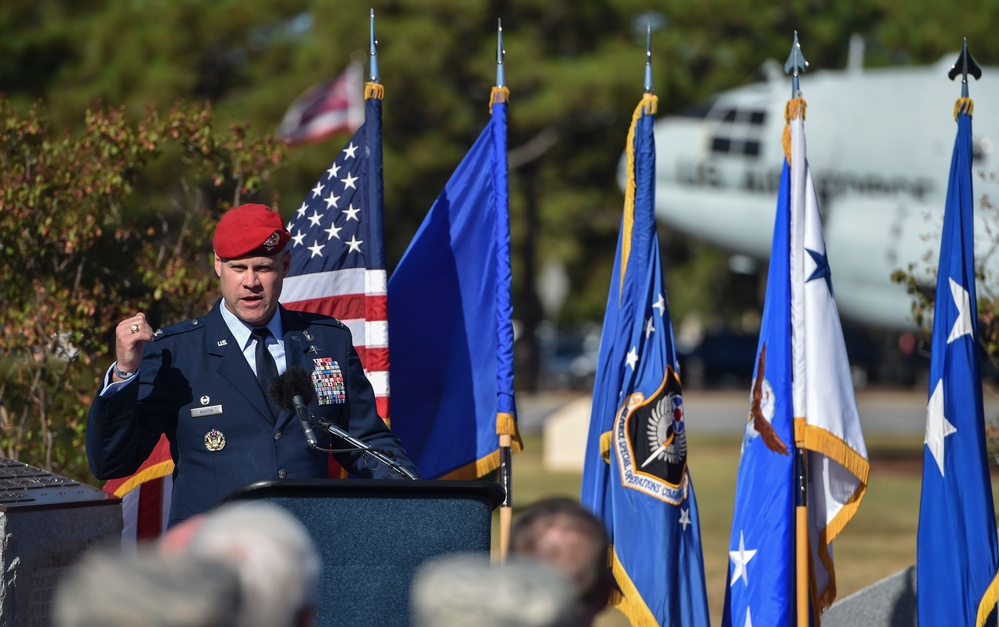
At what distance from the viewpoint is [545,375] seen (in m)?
37.8

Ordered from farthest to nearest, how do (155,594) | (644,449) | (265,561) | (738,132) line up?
(738,132) → (644,449) → (265,561) → (155,594)

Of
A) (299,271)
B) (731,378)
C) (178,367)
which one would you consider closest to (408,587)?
(178,367)

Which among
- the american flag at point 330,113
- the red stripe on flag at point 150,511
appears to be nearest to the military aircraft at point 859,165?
the american flag at point 330,113

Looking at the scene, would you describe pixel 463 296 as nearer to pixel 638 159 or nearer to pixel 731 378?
pixel 638 159

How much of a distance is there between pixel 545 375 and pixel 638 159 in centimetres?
3199

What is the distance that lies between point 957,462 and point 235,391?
306cm

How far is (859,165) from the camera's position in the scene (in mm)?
16969

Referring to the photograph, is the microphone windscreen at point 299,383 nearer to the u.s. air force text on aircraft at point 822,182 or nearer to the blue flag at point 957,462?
the blue flag at point 957,462

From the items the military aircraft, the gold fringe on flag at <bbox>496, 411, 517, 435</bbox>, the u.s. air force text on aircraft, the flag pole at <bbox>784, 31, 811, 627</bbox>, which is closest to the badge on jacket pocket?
the gold fringe on flag at <bbox>496, 411, 517, 435</bbox>

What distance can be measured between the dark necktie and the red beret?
0.86 feet

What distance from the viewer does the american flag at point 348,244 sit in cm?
564

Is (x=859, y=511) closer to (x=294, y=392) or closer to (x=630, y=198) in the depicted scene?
(x=630, y=198)

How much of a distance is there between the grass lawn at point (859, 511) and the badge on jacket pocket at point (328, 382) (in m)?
4.24

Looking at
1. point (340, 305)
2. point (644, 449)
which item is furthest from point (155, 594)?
point (340, 305)
